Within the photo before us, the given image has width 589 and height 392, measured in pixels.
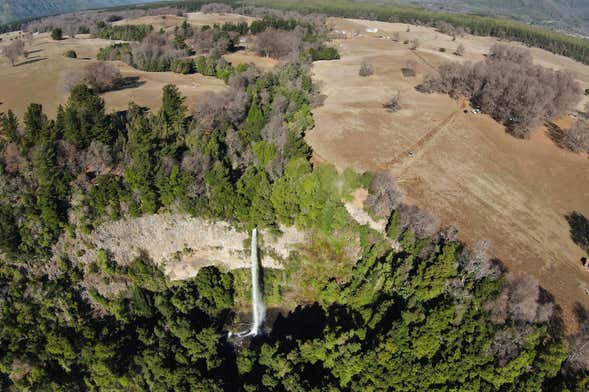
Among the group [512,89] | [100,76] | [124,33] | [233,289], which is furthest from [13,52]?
[512,89]

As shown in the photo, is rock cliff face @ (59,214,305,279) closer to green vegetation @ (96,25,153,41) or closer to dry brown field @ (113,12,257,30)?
green vegetation @ (96,25,153,41)

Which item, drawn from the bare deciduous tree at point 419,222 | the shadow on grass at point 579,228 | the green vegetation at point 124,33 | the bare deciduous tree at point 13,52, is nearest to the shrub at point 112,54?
the bare deciduous tree at point 13,52

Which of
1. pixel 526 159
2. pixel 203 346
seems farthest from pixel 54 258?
pixel 526 159

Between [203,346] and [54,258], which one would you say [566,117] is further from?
[54,258]

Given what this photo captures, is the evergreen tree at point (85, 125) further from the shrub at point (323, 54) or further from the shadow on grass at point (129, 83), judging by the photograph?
the shrub at point (323, 54)

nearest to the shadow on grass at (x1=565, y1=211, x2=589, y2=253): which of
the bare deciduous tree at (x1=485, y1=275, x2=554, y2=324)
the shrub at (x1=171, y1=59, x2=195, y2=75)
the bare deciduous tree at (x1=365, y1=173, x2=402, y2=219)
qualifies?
the bare deciduous tree at (x1=485, y1=275, x2=554, y2=324)

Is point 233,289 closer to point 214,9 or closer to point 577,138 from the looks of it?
point 577,138
